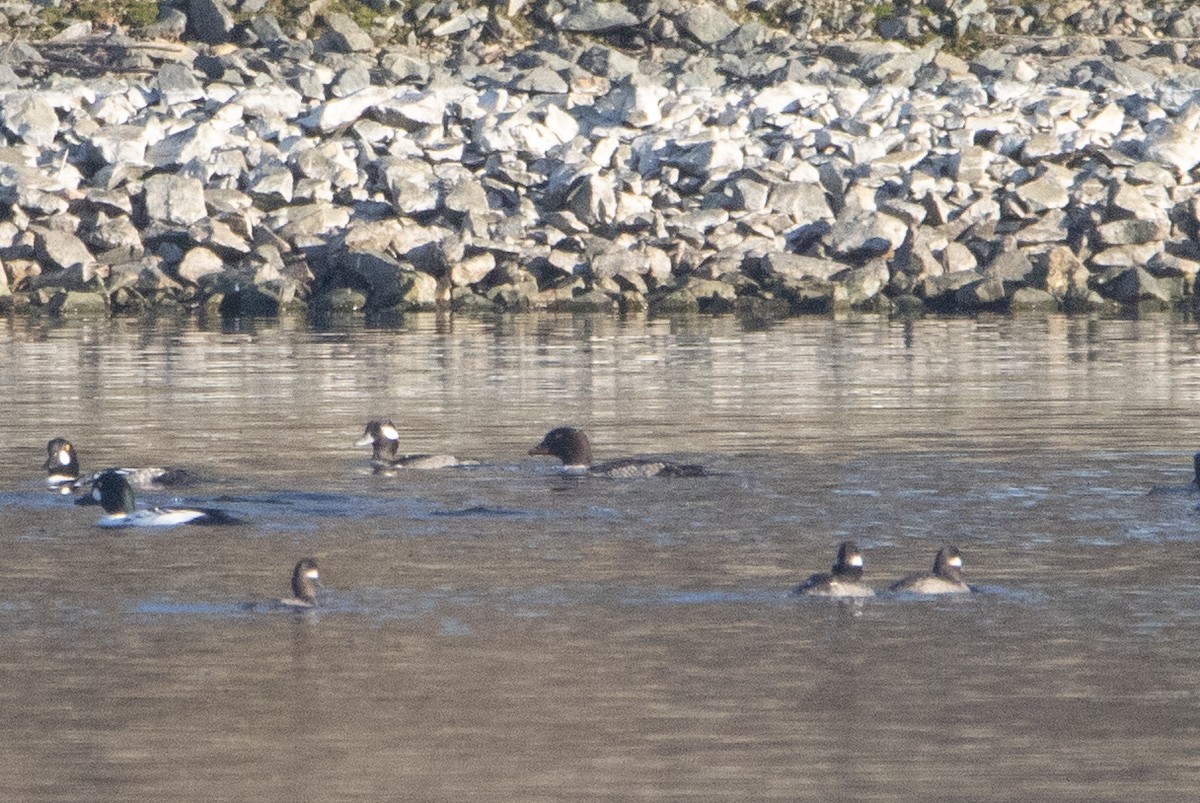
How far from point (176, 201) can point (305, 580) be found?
27.9 metres

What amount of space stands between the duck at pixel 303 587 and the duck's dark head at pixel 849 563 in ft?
8.53

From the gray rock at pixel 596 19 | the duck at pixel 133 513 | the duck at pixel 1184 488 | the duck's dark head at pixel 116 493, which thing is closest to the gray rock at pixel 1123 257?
the gray rock at pixel 596 19

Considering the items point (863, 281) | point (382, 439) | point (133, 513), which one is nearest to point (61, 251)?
point (863, 281)

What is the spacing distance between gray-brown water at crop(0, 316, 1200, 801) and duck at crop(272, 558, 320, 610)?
162mm

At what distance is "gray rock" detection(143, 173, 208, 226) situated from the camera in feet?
128

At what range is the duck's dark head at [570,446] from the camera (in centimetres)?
1741

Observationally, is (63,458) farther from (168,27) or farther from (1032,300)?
(168,27)

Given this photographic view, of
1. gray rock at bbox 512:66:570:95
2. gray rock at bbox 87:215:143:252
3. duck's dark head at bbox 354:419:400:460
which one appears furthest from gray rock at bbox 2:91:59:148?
duck's dark head at bbox 354:419:400:460

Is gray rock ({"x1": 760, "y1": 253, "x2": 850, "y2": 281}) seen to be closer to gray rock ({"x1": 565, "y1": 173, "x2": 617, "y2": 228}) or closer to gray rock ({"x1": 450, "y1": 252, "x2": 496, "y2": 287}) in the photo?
gray rock ({"x1": 565, "y1": 173, "x2": 617, "y2": 228})

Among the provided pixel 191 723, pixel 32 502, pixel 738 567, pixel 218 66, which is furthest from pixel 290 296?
pixel 191 723

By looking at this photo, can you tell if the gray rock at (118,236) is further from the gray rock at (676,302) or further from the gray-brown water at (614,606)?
the gray-brown water at (614,606)

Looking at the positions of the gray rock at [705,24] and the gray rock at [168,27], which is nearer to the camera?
the gray rock at [168,27]

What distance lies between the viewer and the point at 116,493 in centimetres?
1500

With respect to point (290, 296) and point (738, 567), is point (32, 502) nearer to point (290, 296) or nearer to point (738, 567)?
point (738, 567)
